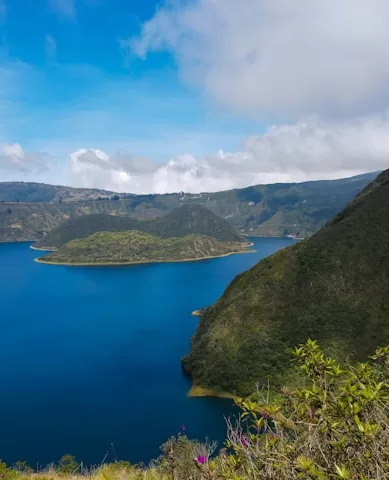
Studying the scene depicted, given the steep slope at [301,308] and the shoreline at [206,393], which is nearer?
the shoreline at [206,393]

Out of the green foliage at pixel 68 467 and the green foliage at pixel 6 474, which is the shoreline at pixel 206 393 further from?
the green foliage at pixel 6 474

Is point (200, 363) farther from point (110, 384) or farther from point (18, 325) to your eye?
point (18, 325)

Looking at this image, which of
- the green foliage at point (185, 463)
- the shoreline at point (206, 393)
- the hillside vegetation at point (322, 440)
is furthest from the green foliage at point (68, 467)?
the shoreline at point (206, 393)

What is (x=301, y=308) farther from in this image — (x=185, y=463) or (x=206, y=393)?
(x=185, y=463)

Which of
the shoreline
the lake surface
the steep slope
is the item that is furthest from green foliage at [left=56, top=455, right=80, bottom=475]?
the steep slope

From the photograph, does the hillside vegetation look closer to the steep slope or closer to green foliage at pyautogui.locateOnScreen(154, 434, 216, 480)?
green foliage at pyautogui.locateOnScreen(154, 434, 216, 480)

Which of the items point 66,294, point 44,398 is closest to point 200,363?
point 44,398
